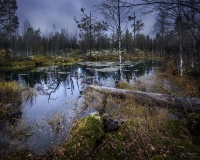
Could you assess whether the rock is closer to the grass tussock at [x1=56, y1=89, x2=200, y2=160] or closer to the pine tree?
the grass tussock at [x1=56, y1=89, x2=200, y2=160]

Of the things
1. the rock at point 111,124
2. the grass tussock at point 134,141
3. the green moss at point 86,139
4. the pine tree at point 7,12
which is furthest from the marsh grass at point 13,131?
the pine tree at point 7,12

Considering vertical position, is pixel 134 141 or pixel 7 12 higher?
pixel 7 12

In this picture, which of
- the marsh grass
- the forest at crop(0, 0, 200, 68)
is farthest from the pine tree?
the marsh grass

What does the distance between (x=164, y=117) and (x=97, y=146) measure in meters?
2.80

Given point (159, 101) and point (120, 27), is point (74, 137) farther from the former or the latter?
point (120, 27)

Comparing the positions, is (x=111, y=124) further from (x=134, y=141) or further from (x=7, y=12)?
(x=7, y=12)

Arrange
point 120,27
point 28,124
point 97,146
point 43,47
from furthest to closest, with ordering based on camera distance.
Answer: point 43,47, point 120,27, point 28,124, point 97,146

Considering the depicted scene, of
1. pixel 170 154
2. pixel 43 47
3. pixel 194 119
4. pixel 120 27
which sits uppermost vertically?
pixel 43 47

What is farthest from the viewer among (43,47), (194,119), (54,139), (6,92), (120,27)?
(43,47)

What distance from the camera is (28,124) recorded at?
20.6ft

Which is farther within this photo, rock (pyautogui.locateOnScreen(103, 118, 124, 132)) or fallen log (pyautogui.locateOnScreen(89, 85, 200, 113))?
fallen log (pyautogui.locateOnScreen(89, 85, 200, 113))

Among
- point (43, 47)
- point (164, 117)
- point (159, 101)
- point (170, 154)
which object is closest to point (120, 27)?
point (159, 101)

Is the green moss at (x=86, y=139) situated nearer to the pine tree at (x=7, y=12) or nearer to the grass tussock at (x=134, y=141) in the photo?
the grass tussock at (x=134, y=141)

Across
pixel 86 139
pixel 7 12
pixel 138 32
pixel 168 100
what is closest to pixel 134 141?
pixel 86 139
